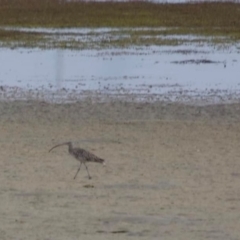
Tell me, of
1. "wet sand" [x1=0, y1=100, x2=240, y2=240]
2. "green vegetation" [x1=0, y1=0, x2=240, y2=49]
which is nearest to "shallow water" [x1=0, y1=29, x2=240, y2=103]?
"wet sand" [x1=0, y1=100, x2=240, y2=240]

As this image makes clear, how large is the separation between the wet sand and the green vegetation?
1410 cm

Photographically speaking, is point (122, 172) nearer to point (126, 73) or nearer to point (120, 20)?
point (126, 73)

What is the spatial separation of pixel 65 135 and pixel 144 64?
33.8 ft

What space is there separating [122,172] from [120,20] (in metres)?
29.7

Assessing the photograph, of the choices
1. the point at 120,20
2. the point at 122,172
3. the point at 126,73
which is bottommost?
the point at 120,20

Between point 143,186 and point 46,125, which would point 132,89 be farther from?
point 143,186

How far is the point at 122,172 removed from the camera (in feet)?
35.8

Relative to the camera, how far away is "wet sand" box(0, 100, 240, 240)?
8375mm

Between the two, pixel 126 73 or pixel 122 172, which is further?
pixel 126 73

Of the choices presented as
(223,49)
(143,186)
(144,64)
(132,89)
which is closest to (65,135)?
(143,186)

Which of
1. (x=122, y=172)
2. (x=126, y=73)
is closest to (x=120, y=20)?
(x=126, y=73)

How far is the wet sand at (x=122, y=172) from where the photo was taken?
27.5 feet

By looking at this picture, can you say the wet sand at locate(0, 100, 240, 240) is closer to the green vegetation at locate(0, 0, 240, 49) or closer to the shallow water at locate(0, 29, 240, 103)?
the shallow water at locate(0, 29, 240, 103)

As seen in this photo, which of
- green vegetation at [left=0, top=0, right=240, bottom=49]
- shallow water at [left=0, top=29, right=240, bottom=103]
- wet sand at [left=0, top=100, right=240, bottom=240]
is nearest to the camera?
wet sand at [left=0, top=100, right=240, bottom=240]
